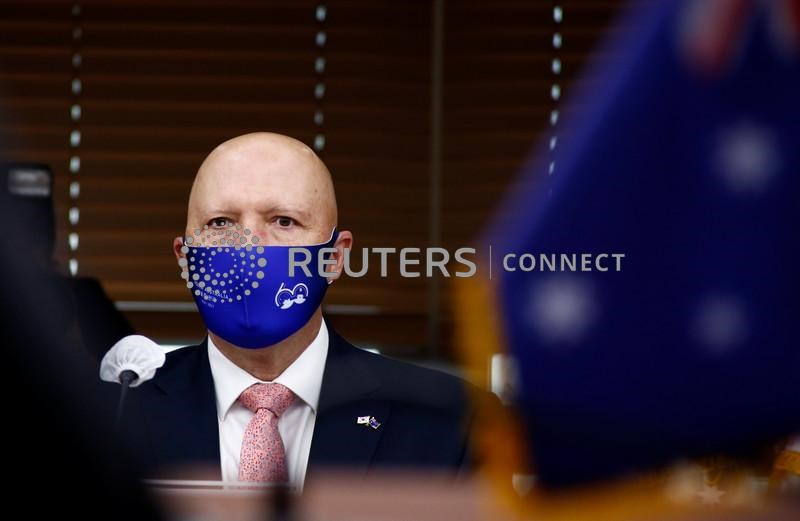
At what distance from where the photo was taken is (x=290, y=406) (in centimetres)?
133

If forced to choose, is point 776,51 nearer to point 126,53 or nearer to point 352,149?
point 352,149

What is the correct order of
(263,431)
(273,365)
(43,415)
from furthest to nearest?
(273,365) → (263,431) → (43,415)

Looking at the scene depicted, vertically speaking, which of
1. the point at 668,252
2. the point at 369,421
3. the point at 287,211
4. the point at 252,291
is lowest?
the point at 369,421

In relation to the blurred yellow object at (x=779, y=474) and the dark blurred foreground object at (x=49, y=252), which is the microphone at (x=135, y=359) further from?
the blurred yellow object at (x=779, y=474)

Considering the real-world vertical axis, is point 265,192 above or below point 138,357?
above

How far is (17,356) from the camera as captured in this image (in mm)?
376

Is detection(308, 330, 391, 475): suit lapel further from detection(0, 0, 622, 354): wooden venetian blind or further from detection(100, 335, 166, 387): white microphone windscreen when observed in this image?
detection(0, 0, 622, 354): wooden venetian blind

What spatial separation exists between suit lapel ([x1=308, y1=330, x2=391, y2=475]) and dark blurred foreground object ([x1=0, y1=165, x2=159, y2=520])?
0.83 meters

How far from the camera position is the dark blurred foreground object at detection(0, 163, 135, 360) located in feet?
1.32

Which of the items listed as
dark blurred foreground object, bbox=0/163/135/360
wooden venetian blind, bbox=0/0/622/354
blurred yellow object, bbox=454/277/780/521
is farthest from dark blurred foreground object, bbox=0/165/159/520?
wooden venetian blind, bbox=0/0/622/354

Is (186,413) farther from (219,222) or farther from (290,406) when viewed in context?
(219,222)

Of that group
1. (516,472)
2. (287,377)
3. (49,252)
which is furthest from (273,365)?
(516,472)

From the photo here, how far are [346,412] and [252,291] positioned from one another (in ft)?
0.69

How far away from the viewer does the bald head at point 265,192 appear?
135 centimetres
